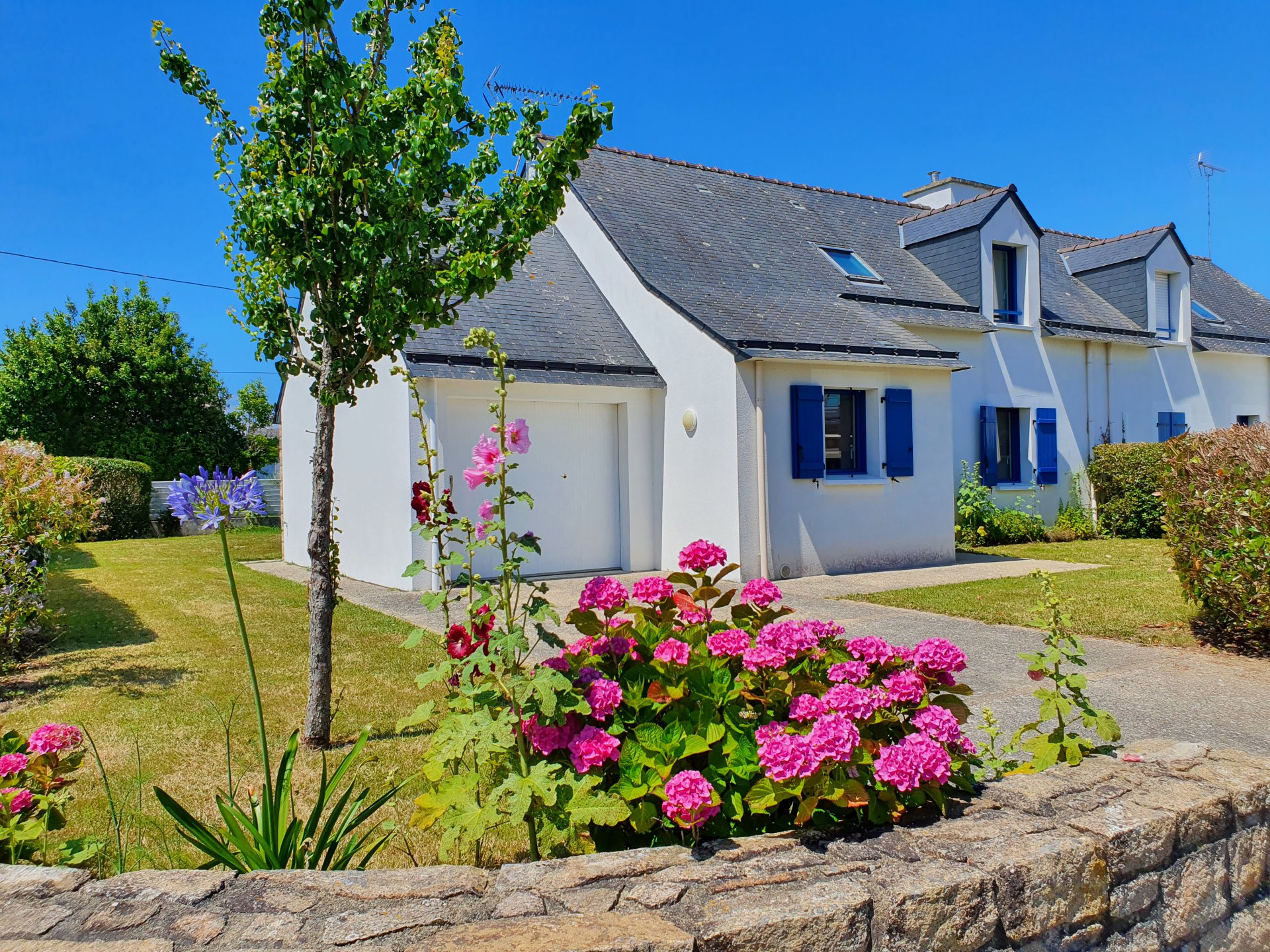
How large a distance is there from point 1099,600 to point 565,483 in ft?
21.5

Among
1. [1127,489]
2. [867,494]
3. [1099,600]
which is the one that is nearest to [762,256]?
[867,494]

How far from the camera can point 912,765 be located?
242 cm

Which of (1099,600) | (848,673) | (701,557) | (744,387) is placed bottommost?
(1099,600)

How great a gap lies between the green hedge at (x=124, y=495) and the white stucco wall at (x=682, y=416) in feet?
47.6

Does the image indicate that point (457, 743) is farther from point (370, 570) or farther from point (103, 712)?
point (370, 570)

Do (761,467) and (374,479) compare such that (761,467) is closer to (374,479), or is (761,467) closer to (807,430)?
(807,430)

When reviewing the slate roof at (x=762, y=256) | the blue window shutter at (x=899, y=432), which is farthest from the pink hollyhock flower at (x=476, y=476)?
the blue window shutter at (x=899, y=432)

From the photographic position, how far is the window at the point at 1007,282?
53.6 ft

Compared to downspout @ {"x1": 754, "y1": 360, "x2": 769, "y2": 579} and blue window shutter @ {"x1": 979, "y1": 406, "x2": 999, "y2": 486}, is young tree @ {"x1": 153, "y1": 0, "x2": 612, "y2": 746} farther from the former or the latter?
blue window shutter @ {"x1": 979, "y1": 406, "x2": 999, "y2": 486}

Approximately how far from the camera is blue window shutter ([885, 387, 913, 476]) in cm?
1224

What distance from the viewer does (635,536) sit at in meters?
12.3

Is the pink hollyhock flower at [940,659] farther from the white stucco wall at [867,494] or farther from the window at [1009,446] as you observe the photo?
the window at [1009,446]

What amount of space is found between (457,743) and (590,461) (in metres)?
9.72

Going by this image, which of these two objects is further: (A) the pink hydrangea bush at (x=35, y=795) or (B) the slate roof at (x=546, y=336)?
(B) the slate roof at (x=546, y=336)
